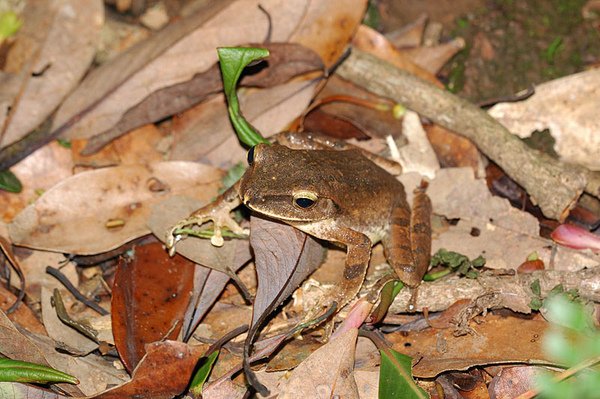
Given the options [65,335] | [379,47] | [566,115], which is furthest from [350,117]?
[65,335]

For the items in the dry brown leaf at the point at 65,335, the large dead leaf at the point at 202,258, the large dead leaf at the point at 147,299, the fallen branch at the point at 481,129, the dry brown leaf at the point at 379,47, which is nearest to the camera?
the large dead leaf at the point at 147,299

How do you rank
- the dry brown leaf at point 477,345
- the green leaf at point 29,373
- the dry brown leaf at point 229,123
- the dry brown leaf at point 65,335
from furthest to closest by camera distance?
the dry brown leaf at point 229,123 → the dry brown leaf at point 65,335 → the dry brown leaf at point 477,345 → the green leaf at point 29,373

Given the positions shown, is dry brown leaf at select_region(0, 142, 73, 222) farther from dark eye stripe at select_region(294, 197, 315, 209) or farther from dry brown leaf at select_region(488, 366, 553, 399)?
dry brown leaf at select_region(488, 366, 553, 399)

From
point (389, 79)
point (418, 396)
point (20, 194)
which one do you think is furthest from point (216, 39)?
point (418, 396)

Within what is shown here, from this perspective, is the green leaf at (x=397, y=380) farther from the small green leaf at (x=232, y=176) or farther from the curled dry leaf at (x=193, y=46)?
the curled dry leaf at (x=193, y=46)

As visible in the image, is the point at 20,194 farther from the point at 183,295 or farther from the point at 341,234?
the point at 341,234

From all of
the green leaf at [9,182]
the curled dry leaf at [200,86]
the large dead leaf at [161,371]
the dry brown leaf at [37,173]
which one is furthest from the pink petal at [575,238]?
the green leaf at [9,182]
